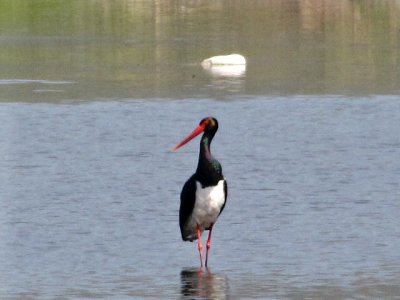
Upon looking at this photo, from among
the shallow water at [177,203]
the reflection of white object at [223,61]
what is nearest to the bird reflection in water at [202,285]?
the shallow water at [177,203]

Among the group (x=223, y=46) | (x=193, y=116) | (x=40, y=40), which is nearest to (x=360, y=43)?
(x=223, y=46)

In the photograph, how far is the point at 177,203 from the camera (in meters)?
18.0

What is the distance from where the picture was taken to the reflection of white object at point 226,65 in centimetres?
3650

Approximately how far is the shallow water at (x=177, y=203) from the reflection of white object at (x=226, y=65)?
24.5ft

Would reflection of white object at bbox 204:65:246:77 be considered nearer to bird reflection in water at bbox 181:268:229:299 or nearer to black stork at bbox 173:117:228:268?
black stork at bbox 173:117:228:268

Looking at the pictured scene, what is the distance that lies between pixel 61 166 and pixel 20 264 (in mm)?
6846

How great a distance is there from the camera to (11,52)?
42.6m

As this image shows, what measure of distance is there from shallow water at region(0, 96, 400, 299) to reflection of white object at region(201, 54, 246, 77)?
747 centimetres

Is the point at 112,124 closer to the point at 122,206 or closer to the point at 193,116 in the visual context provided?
the point at 193,116

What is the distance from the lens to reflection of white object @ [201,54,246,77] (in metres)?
36.5

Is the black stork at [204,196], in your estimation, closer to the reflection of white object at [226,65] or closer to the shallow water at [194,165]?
the shallow water at [194,165]

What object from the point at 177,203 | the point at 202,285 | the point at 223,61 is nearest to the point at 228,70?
the point at 223,61

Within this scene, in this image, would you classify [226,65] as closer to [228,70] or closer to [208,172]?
[228,70]

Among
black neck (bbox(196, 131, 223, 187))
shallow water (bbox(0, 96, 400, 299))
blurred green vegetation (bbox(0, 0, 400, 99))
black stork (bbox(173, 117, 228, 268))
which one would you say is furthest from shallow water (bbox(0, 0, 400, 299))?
black neck (bbox(196, 131, 223, 187))
